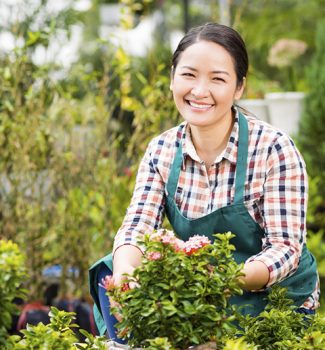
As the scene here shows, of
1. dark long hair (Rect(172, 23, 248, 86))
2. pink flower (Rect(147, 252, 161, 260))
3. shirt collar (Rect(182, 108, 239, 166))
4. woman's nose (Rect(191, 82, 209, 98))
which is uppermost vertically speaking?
dark long hair (Rect(172, 23, 248, 86))

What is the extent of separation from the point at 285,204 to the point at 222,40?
19.1 inches

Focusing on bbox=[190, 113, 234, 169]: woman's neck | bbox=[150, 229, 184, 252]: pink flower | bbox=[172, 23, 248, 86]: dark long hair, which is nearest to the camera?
bbox=[150, 229, 184, 252]: pink flower

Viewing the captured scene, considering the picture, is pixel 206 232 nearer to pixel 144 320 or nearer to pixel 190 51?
pixel 190 51

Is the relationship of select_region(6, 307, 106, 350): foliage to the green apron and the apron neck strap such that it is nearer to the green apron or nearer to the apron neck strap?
the green apron

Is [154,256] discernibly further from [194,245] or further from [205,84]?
[205,84]

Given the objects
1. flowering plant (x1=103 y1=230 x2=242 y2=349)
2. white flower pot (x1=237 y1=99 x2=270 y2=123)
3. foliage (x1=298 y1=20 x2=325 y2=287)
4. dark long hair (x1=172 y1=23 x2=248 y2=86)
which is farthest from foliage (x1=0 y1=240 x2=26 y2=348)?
foliage (x1=298 y1=20 x2=325 y2=287)

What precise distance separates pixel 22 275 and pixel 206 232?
0.90 metres

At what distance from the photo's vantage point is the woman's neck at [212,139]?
8.50 feet

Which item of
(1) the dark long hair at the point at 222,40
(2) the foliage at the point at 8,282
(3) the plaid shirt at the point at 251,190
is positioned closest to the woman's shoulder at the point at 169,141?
(3) the plaid shirt at the point at 251,190

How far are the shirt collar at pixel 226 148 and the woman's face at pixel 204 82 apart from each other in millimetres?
91

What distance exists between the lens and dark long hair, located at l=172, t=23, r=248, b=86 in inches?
97.3

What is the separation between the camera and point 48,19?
21.3 ft

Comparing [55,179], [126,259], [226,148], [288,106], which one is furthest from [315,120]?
[126,259]

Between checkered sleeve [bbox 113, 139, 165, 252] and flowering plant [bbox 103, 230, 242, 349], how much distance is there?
0.69 meters
